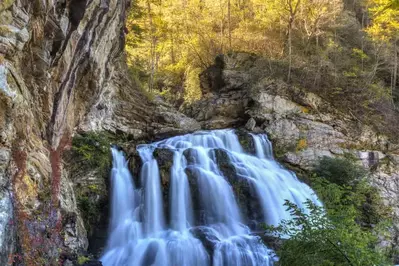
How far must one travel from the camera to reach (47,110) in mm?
7570

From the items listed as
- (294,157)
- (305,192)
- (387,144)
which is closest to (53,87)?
(305,192)

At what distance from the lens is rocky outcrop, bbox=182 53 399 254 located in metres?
15.7

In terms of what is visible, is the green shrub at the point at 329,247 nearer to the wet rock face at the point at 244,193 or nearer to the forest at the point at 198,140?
the forest at the point at 198,140

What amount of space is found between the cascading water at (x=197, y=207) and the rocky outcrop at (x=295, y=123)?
2.32m

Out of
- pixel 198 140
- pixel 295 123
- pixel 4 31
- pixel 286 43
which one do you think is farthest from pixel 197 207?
pixel 286 43

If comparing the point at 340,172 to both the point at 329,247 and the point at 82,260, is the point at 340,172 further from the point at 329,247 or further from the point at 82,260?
the point at 82,260

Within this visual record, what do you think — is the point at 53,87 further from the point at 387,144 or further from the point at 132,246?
the point at 387,144

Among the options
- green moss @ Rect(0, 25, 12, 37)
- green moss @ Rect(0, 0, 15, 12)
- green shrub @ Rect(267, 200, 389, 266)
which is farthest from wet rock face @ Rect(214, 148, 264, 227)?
green moss @ Rect(0, 0, 15, 12)

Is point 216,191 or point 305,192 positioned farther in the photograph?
point 305,192

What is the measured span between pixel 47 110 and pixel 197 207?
5715mm

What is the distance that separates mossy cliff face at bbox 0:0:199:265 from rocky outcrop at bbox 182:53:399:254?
830 centimetres

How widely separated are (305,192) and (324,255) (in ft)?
28.6

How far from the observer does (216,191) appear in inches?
455

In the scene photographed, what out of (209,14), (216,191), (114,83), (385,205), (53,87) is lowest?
(385,205)
